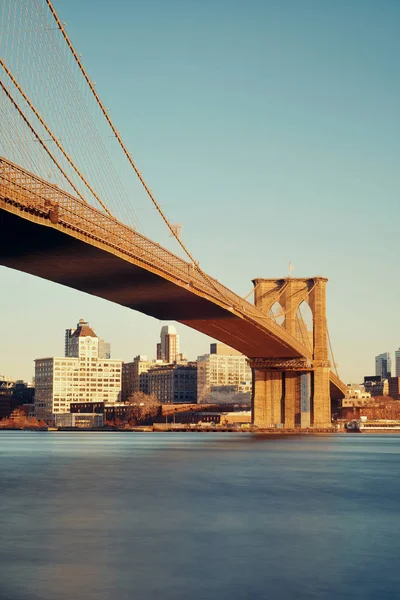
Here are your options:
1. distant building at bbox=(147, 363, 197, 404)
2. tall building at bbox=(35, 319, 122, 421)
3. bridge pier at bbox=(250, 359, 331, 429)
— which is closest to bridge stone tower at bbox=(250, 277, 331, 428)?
bridge pier at bbox=(250, 359, 331, 429)

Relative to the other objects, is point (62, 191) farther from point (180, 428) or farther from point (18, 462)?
point (180, 428)

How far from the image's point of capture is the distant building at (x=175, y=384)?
171750 millimetres

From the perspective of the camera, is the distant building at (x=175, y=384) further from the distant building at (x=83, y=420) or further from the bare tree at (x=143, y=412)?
the bare tree at (x=143, y=412)

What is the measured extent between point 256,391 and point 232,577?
67756mm

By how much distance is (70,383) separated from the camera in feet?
586

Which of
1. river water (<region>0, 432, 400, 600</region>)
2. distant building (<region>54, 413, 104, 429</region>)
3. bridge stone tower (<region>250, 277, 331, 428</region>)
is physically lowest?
river water (<region>0, 432, 400, 600</region>)

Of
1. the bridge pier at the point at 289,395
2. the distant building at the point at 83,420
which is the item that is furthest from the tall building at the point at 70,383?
the bridge pier at the point at 289,395

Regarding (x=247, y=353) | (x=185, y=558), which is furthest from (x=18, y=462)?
(x=247, y=353)

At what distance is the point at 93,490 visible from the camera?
26.2m

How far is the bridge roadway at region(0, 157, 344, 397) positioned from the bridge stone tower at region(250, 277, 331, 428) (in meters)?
15.0

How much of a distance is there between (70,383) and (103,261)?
139865 millimetres

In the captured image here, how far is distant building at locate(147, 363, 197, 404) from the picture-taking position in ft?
563

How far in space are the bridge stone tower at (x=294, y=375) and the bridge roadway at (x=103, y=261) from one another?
1496cm

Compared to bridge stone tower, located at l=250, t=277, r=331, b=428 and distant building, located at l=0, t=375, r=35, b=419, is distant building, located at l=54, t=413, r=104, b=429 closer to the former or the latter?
distant building, located at l=0, t=375, r=35, b=419
